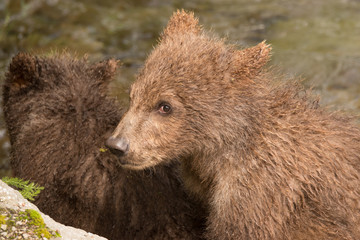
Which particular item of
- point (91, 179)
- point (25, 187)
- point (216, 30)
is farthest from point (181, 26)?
point (216, 30)

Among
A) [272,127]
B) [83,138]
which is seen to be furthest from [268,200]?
[83,138]

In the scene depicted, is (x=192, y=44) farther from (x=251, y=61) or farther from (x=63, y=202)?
(x=63, y=202)

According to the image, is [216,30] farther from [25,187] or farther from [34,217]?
[34,217]

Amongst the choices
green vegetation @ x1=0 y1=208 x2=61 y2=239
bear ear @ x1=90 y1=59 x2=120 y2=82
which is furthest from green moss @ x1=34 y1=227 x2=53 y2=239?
bear ear @ x1=90 y1=59 x2=120 y2=82

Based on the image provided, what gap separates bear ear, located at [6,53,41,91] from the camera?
6.30m

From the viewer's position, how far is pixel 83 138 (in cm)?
583

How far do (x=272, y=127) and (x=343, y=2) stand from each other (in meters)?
8.64

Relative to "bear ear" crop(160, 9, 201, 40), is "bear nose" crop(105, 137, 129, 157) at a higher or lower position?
lower

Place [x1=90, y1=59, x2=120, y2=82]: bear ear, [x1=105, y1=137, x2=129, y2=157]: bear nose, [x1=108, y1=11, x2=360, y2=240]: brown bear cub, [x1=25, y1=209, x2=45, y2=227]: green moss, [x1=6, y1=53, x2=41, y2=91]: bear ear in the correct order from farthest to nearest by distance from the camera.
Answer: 1. [x1=90, y1=59, x2=120, y2=82]: bear ear
2. [x1=6, y1=53, x2=41, y2=91]: bear ear
3. [x1=108, y1=11, x2=360, y2=240]: brown bear cub
4. [x1=105, y1=137, x2=129, y2=157]: bear nose
5. [x1=25, y1=209, x2=45, y2=227]: green moss

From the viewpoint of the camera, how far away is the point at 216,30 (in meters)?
11.7

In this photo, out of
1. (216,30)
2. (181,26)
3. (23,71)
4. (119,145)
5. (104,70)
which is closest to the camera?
(119,145)

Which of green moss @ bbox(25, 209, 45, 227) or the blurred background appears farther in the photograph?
the blurred background

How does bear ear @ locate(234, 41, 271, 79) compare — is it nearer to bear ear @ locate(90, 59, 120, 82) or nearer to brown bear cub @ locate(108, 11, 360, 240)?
brown bear cub @ locate(108, 11, 360, 240)

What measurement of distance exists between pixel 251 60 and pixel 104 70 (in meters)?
2.32
